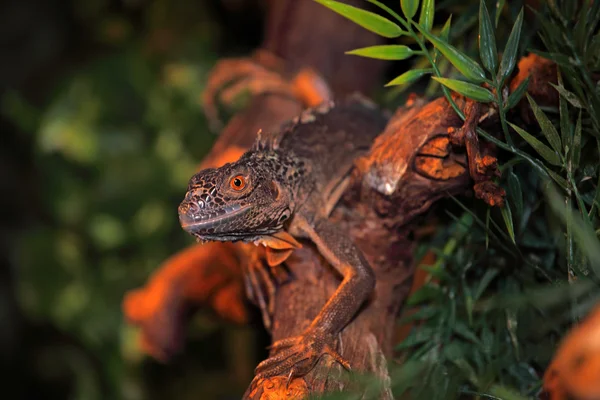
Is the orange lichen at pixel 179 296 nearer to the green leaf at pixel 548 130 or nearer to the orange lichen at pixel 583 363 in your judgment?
the green leaf at pixel 548 130

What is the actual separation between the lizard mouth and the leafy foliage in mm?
495

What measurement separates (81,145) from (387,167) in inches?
89.9

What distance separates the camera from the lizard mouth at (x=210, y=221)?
139 centimetres

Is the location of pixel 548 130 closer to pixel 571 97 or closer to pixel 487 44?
pixel 571 97

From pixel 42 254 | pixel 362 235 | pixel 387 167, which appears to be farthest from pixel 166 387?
pixel 387 167

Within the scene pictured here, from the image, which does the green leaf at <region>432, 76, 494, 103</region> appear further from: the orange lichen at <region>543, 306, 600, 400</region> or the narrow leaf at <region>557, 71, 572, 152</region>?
the orange lichen at <region>543, 306, 600, 400</region>

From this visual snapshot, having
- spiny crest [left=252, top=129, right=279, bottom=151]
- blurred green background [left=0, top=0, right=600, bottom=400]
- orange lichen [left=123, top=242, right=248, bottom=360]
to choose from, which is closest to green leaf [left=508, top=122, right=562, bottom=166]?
spiny crest [left=252, top=129, right=279, bottom=151]

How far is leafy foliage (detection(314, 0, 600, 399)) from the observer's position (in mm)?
1280

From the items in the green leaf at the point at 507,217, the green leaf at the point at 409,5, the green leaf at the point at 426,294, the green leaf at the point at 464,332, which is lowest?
the green leaf at the point at 464,332

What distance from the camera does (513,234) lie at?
136 cm

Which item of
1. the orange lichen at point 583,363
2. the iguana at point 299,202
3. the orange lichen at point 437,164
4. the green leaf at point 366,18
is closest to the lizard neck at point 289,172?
the iguana at point 299,202

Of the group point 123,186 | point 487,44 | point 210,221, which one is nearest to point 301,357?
point 210,221

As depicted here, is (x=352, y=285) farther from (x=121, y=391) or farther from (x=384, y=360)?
(x=121, y=391)

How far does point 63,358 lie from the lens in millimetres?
3660
